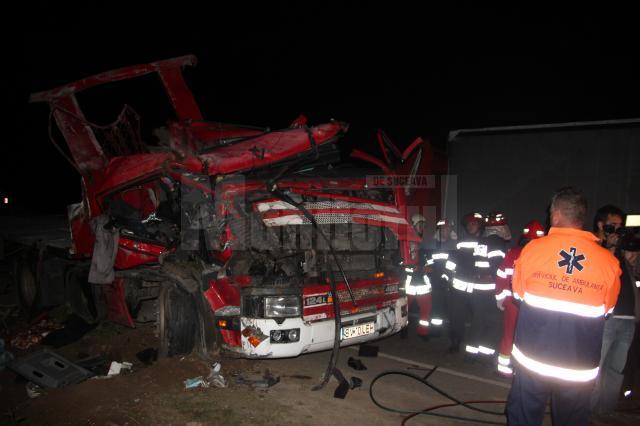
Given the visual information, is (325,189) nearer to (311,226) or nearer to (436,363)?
(311,226)

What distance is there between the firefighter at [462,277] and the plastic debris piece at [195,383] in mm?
3063

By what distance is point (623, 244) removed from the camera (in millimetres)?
3658

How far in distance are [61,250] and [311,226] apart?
4225 mm

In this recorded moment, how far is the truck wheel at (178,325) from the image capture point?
4.39 meters

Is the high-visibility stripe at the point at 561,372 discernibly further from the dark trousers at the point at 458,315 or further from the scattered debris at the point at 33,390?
the scattered debris at the point at 33,390

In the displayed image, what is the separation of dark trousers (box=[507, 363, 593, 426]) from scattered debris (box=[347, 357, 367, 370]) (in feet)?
7.27

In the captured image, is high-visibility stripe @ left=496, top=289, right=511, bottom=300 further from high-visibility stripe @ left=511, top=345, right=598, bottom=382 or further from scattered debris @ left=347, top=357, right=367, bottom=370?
high-visibility stripe @ left=511, top=345, right=598, bottom=382

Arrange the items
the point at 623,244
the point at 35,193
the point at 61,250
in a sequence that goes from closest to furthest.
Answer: the point at 623,244
the point at 61,250
the point at 35,193

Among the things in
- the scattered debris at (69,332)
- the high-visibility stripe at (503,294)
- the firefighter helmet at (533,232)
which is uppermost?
the firefighter helmet at (533,232)

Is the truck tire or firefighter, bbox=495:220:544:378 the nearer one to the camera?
firefighter, bbox=495:220:544:378

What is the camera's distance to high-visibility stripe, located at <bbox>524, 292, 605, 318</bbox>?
2.45 m

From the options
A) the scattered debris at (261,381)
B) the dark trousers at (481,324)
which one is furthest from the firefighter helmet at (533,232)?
the scattered debris at (261,381)

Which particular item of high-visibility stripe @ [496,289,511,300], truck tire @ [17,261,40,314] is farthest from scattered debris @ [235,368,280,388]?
truck tire @ [17,261,40,314]

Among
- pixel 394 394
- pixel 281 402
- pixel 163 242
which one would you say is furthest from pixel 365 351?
pixel 163 242
